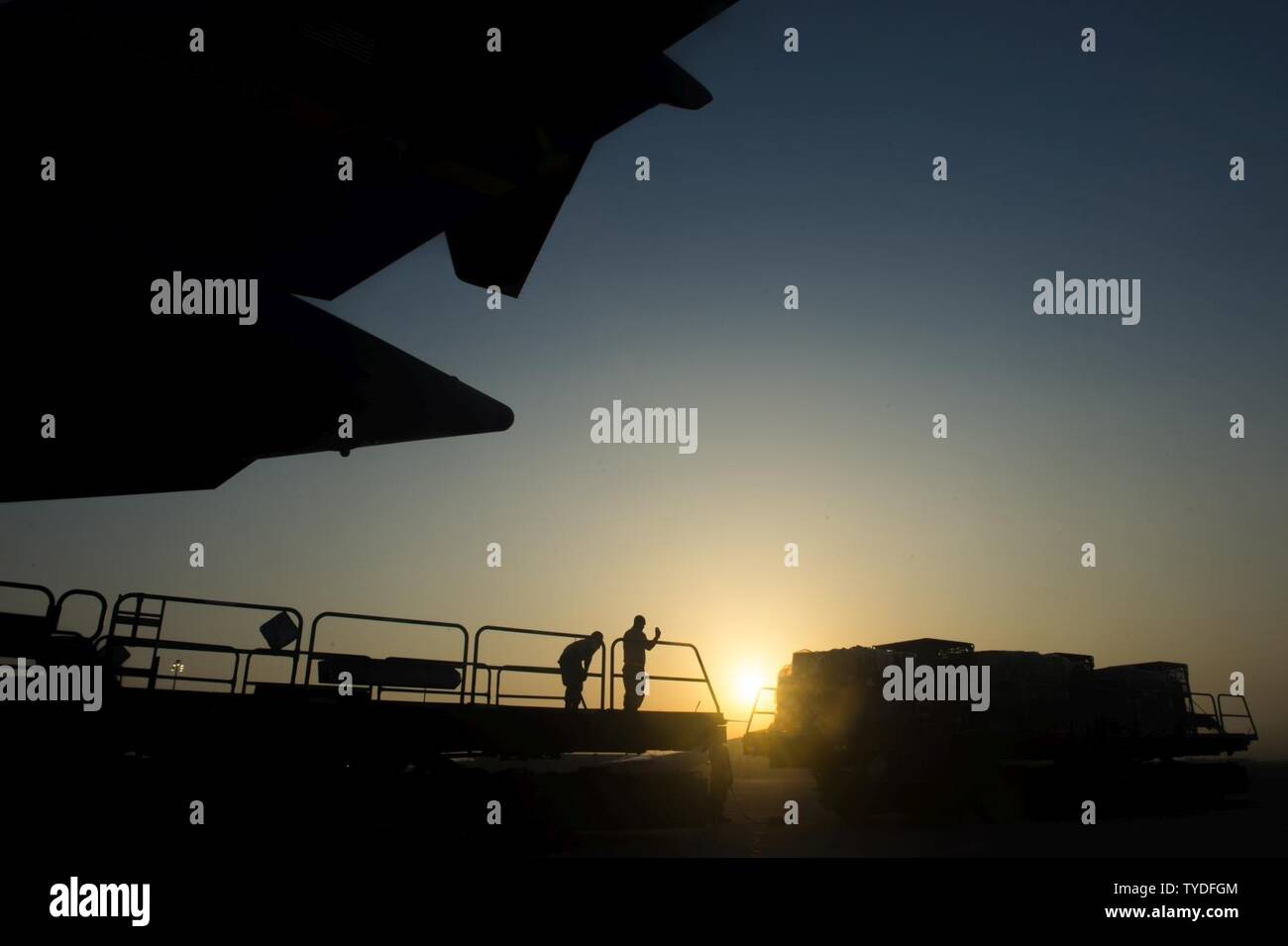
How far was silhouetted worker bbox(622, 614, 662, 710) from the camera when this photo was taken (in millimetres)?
9898

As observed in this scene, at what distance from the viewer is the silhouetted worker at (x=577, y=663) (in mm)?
10203

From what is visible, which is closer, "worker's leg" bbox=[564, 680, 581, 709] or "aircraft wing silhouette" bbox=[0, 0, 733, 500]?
"aircraft wing silhouette" bbox=[0, 0, 733, 500]

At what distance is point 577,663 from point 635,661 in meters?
0.77

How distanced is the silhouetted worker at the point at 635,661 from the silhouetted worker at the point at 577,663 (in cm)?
39

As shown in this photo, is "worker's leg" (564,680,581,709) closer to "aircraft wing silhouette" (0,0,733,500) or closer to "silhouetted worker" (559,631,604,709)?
"silhouetted worker" (559,631,604,709)

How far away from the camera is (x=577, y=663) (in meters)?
10.3

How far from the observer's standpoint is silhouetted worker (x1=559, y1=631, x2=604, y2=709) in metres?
10.2

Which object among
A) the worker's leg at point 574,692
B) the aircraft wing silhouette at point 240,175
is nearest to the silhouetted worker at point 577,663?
the worker's leg at point 574,692

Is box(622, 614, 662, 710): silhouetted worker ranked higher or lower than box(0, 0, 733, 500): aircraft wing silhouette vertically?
lower

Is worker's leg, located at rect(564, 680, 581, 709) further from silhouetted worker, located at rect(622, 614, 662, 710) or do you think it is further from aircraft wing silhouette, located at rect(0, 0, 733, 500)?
aircraft wing silhouette, located at rect(0, 0, 733, 500)

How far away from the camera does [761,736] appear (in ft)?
Answer: 48.5

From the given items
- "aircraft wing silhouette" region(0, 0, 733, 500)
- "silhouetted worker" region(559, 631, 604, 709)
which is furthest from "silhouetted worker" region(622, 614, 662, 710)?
"aircraft wing silhouette" region(0, 0, 733, 500)

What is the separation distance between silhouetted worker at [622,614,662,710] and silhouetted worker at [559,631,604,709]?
0.39m
